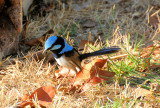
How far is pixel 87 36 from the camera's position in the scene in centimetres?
465

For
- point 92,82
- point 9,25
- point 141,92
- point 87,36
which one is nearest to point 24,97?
point 92,82

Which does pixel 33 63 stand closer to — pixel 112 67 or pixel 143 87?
pixel 112 67

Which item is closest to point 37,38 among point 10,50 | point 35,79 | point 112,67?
point 10,50

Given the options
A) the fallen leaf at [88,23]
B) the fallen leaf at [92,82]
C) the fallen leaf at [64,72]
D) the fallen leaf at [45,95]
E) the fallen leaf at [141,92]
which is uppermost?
the fallen leaf at [45,95]

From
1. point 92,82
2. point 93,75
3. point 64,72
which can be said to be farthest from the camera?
point 64,72

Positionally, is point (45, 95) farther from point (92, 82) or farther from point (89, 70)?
point (89, 70)

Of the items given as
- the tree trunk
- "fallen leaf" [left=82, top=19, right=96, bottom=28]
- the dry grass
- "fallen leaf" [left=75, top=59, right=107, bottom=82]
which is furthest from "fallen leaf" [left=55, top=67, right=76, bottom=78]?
"fallen leaf" [left=82, top=19, right=96, bottom=28]

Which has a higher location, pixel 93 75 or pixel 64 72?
pixel 93 75

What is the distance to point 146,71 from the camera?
11.3 feet

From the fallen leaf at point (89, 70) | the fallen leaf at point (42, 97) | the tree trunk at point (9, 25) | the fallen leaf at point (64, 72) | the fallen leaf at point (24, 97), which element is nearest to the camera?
the fallen leaf at point (42, 97)

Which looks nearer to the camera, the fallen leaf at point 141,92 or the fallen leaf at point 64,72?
the fallen leaf at point 141,92

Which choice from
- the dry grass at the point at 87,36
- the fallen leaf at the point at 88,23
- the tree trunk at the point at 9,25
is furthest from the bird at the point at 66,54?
the fallen leaf at the point at 88,23

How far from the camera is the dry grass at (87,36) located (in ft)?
9.27

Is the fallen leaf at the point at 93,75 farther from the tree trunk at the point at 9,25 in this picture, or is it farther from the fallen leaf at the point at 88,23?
the fallen leaf at the point at 88,23
